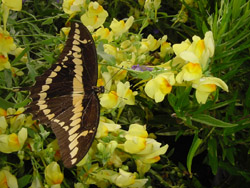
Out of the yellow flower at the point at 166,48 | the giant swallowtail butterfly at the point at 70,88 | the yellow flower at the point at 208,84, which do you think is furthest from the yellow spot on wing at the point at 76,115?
the yellow flower at the point at 166,48

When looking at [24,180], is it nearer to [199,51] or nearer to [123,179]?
[123,179]

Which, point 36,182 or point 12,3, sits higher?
point 12,3

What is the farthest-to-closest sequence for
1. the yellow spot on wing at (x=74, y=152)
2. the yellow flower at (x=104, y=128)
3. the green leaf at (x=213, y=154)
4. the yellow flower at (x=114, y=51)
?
the green leaf at (x=213, y=154) → the yellow flower at (x=114, y=51) → the yellow flower at (x=104, y=128) → the yellow spot on wing at (x=74, y=152)

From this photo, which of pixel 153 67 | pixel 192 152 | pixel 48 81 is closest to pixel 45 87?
pixel 48 81

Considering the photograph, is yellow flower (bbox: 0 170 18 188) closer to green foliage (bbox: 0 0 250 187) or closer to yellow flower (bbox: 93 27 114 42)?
green foliage (bbox: 0 0 250 187)

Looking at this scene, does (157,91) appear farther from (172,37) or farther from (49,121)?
(172,37)

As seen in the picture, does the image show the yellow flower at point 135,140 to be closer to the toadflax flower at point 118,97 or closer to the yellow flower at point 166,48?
the toadflax flower at point 118,97

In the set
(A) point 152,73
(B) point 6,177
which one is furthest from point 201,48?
(B) point 6,177
